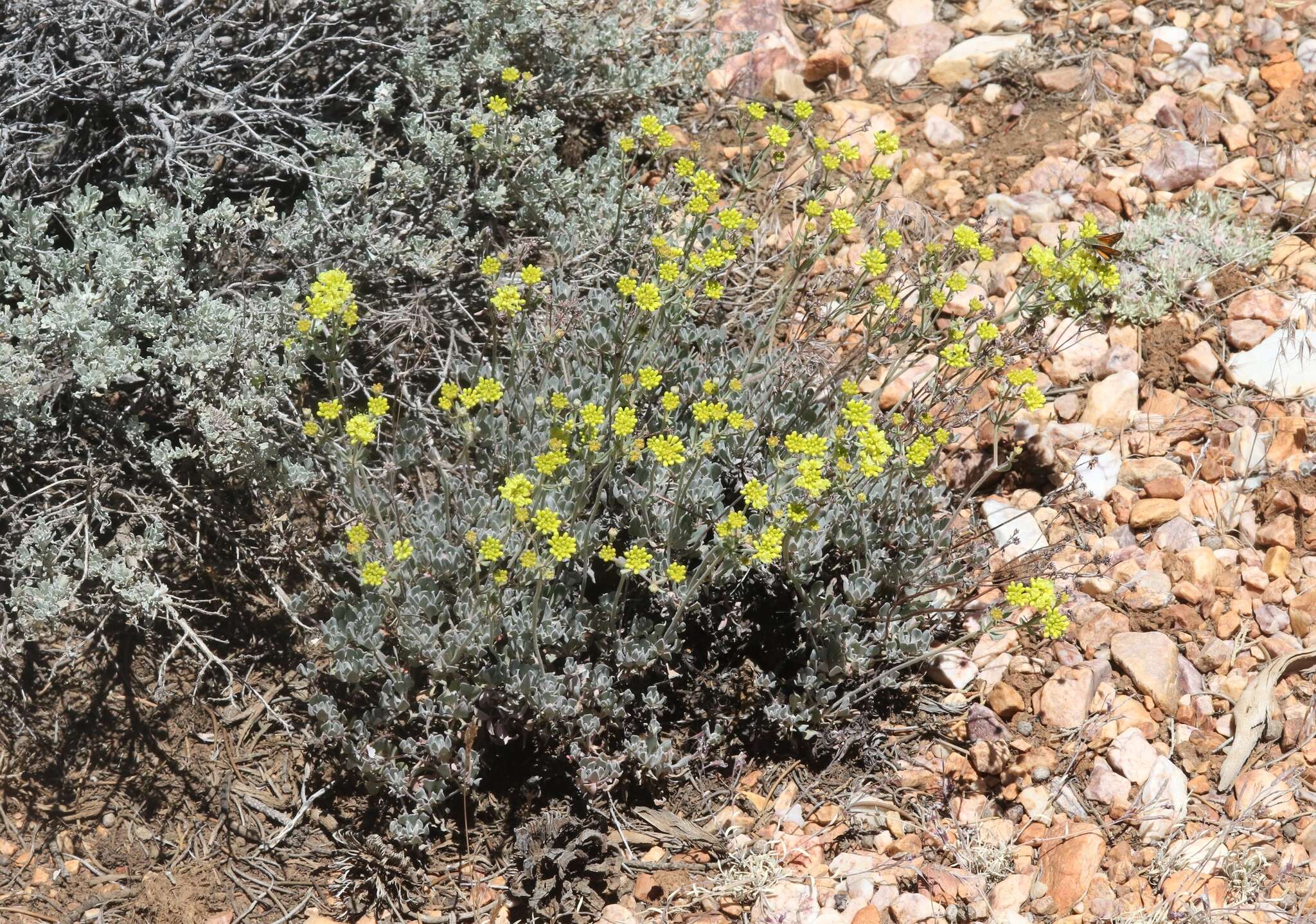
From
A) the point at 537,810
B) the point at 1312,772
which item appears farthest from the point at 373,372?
the point at 1312,772

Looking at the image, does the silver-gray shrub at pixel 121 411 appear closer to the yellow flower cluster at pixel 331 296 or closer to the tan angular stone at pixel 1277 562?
the yellow flower cluster at pixel 331 296

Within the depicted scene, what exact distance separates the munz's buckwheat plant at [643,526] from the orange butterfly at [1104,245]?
25mm

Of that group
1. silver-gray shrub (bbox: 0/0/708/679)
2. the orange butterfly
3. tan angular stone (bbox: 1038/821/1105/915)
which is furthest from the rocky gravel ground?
silver-gray shrub (bbox: 0/0/708/679)

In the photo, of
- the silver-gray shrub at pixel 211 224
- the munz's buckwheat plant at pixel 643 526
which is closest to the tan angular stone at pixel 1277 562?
the munz's buckwheat plant at pixel 643 526

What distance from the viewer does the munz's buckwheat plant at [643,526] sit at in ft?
9.85

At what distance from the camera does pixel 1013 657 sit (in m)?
3.46

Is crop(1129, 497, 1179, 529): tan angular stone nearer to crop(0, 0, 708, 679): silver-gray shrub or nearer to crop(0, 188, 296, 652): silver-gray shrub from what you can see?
crop(0, 0, 708, 679): silver-gray shrub

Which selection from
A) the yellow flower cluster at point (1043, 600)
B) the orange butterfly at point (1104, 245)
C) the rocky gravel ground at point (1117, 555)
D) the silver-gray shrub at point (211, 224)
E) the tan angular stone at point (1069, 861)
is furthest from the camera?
the silver-gray shrub at point (211, 224)

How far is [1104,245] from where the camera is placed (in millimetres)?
3184

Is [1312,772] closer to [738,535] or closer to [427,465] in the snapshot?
[738,535]

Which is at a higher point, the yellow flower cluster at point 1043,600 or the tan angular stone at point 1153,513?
the yellow flower cluster at point 1043,600

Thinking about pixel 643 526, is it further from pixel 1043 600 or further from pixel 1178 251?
pixel 1178 251

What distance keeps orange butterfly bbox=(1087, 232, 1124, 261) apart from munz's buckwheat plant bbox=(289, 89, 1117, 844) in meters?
0.02

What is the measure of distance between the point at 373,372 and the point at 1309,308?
339 centimetres
